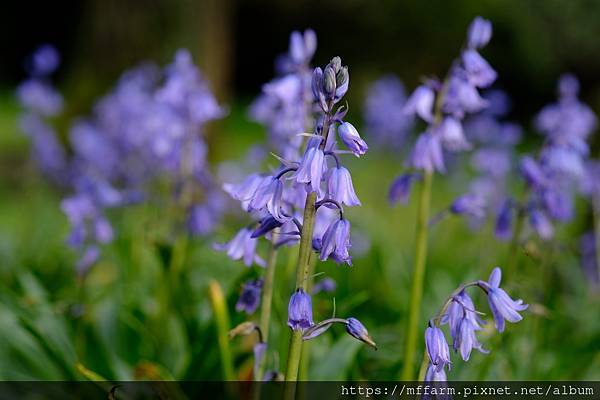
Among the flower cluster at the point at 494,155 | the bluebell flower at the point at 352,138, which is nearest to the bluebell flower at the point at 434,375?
the bluebell flower at the point at 352,138

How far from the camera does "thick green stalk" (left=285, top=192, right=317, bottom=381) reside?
226 cm

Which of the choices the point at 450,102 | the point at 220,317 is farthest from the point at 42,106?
the point at 450,102

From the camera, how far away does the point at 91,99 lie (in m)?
11.4

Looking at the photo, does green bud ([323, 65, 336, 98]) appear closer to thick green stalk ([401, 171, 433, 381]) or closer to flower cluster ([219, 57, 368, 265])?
flower cluster ([219, 57, 368, 265])

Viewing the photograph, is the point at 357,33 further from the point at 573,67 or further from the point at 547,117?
the point at 547,117

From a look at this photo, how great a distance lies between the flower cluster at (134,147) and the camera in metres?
4.03

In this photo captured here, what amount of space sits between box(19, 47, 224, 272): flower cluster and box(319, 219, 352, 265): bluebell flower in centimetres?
181

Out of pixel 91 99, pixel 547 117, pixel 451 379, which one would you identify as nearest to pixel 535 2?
pixel 91 99

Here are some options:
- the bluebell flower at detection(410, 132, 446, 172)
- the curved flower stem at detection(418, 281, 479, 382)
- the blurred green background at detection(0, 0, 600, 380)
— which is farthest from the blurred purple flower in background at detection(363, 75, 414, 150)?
the curved flower stem at detection(418, 281, 479, 382)

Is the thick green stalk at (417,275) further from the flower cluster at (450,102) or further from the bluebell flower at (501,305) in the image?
the bluebell flower at (501,305)

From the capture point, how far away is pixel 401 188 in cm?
332

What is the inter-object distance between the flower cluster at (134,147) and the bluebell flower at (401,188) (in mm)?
1160

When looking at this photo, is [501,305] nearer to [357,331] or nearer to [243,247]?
[357,331]

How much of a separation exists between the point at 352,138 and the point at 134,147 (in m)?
4.14
